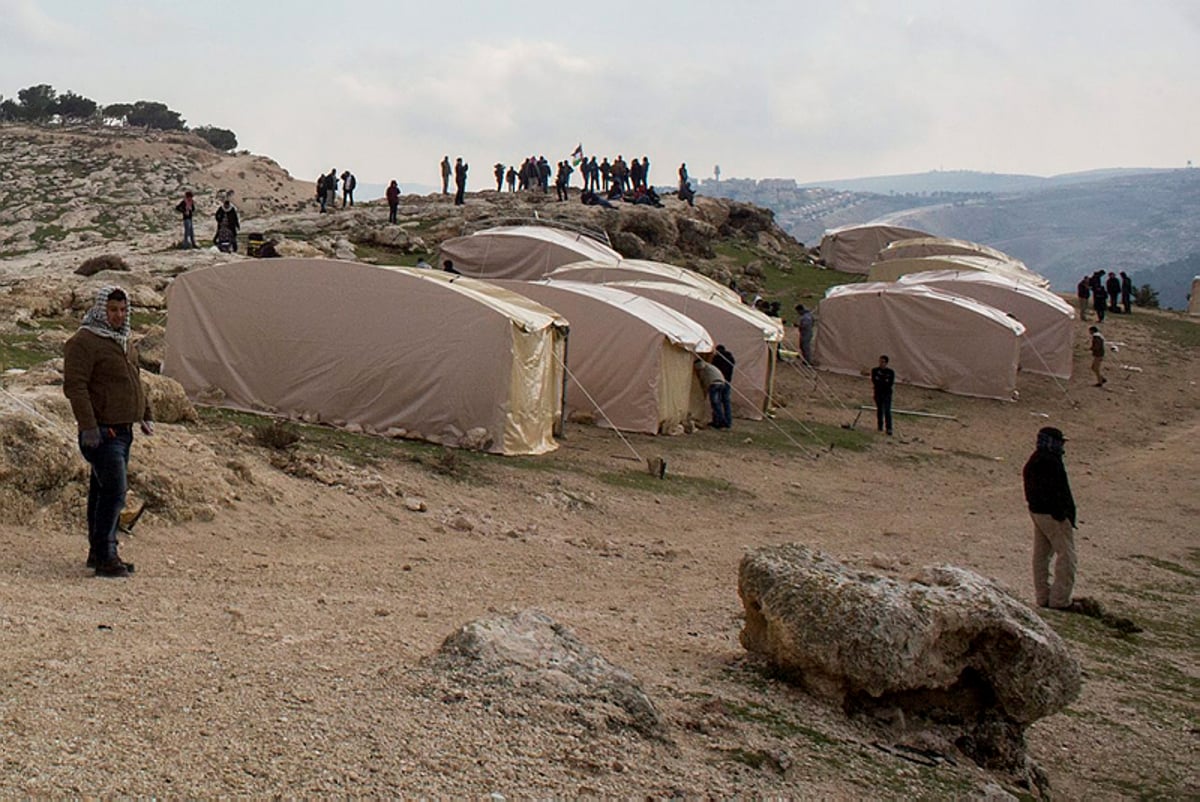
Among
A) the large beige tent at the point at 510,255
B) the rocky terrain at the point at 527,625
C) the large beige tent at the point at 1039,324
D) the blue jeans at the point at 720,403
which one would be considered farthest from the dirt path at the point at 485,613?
the large beige tent at the point at 510,255

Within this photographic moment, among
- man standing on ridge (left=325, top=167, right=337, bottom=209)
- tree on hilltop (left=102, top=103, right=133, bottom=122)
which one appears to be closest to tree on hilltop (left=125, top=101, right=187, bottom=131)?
tree on hilltop (left=102, top=103, right=133, bottom=122)

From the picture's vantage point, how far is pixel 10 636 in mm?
5395

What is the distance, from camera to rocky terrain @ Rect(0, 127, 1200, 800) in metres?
4.66

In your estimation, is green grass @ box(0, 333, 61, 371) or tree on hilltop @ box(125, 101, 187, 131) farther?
tree on hilltop @ box(125, 101, 187, 131)

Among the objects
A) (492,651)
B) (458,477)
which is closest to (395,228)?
(458,477)

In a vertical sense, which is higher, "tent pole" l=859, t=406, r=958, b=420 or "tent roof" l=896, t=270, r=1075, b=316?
"tent roof" l=896, t=270, r=1075, b=316

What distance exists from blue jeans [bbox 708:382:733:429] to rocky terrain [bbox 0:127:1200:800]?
7.07 ft

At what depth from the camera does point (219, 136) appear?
253ft

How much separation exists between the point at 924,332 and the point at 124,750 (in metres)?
25.3

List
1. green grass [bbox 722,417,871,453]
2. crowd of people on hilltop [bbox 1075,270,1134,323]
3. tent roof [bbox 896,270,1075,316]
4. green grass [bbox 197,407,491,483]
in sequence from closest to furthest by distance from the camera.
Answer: green grass [bbox 197,407,491,483], green grass [bbox 722,417,871,453], tent roof [bbox 896,270,1075,316], crowd of people on hilltop [bbox 1075,270,1134,323]

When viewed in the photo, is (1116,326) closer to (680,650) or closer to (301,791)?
(680,650)

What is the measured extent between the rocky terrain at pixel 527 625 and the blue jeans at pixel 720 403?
2.15 m

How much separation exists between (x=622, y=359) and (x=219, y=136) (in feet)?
216

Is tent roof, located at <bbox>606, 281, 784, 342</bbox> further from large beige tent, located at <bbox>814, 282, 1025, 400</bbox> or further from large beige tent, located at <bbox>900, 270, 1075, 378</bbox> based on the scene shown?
large beige tent, located at <bbox>900, 270, 1075, 378</bbox>
